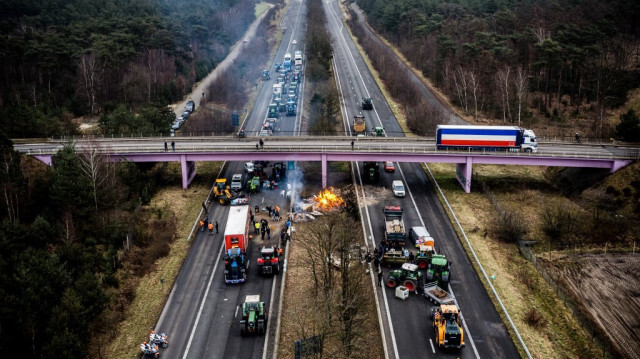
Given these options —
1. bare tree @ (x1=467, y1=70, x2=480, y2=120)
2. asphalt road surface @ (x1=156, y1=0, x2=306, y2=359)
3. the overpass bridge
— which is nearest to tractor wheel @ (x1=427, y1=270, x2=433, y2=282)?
asphalt road surface @ (x1=156, y1=0, x2=306, y2=359)

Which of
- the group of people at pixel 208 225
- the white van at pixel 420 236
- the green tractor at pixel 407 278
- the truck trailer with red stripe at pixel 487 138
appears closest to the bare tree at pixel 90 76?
the group of people at pixel 208 225

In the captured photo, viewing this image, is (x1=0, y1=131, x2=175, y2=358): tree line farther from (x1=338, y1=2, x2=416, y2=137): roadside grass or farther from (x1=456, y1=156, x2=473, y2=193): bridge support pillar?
(x1=338, y1=2, x2=416, y2=137): roadside grass

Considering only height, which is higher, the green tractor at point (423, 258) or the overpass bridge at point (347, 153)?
the overpass bridge at point (347, 153)

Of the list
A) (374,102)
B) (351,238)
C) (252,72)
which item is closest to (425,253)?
(351,238)

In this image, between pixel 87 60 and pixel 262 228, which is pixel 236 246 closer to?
pixel 262 228

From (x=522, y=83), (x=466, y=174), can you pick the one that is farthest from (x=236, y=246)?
(x=522, y=83)

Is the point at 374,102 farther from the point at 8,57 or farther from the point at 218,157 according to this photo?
the point at 8,57

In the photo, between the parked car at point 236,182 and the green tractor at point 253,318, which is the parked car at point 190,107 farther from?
the green tractor at point 253,318
